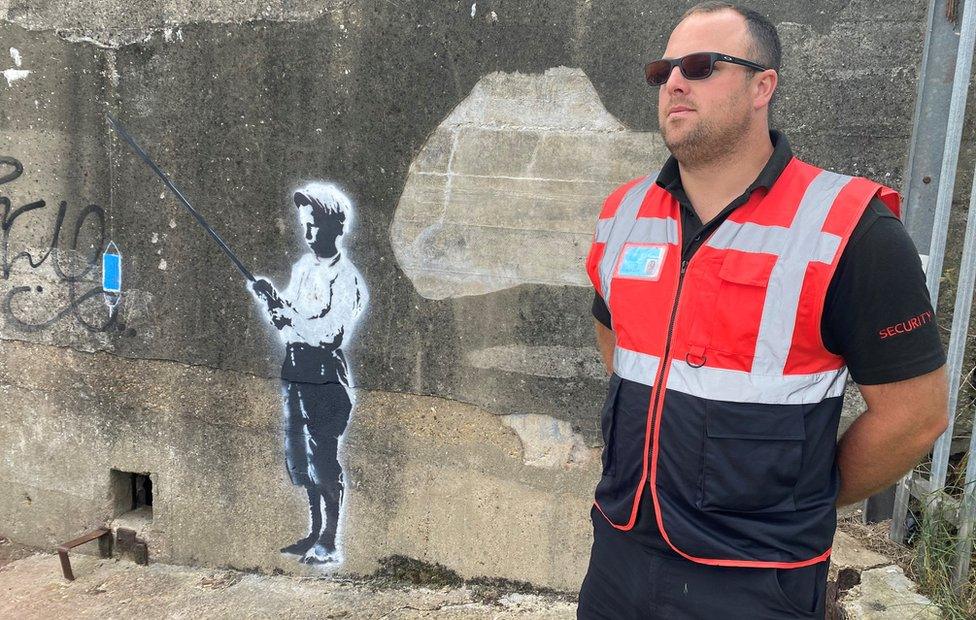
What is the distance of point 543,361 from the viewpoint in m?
2.76

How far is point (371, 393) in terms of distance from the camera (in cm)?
294

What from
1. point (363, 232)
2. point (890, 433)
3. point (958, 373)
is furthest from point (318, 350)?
point (958, 373)

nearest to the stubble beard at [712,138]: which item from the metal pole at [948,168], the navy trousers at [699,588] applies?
the navy trousers at [699,588]

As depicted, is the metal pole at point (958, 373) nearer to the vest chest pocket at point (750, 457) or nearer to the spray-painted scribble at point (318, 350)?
the vest chest pocket at point (750, 457)

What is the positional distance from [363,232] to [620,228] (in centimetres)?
141

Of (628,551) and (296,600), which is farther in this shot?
(296,600)

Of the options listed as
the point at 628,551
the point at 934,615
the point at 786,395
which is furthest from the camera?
the point at 934,615

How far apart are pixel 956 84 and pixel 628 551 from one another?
1.78 metres

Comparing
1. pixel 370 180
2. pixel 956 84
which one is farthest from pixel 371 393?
pixel 956 84

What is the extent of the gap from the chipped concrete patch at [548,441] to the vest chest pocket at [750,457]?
4.60 feet

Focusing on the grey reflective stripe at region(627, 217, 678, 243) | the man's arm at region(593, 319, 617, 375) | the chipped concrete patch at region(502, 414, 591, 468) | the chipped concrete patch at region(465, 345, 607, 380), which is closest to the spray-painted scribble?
the chipped concrete patch at region(465, 345, 607, 380)

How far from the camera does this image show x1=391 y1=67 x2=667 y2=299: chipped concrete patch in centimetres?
261

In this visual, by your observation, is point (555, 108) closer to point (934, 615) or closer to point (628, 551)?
point (628, 551)

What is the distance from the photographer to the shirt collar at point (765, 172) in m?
1.43
